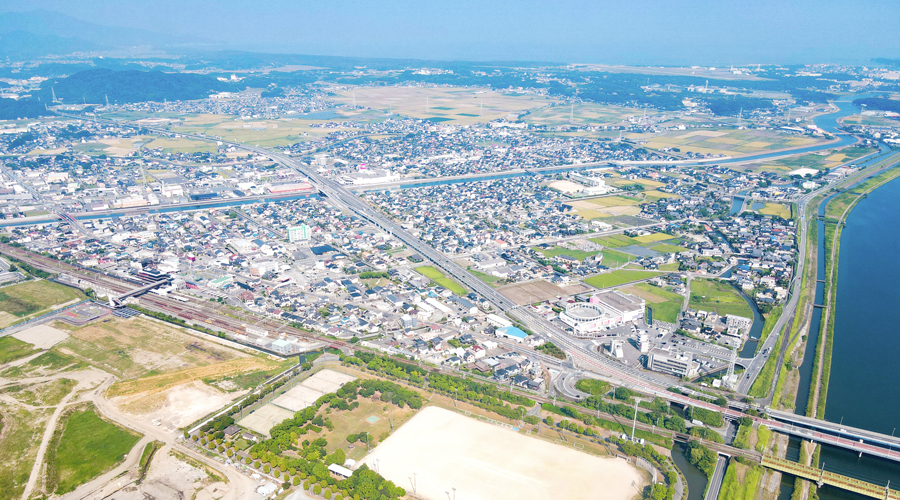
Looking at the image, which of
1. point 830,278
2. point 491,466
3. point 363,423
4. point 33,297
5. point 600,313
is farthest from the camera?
point 830,278

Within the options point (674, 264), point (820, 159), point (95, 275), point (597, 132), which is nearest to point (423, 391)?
point (674, 264)

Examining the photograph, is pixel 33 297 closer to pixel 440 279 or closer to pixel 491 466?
pixel 440 279

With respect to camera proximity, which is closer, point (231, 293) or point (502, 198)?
point (231, 293)

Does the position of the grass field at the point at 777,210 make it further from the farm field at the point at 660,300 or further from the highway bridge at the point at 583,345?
the farm field at the point at 660,300

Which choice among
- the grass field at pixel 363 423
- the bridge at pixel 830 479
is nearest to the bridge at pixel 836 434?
the bridge at pixel 830 479

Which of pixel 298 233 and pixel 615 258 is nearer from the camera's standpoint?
pixel 615 258

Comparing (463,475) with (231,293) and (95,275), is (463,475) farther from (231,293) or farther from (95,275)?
(95,275)

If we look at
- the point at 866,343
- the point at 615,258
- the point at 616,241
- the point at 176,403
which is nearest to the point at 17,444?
the point at 176,403
